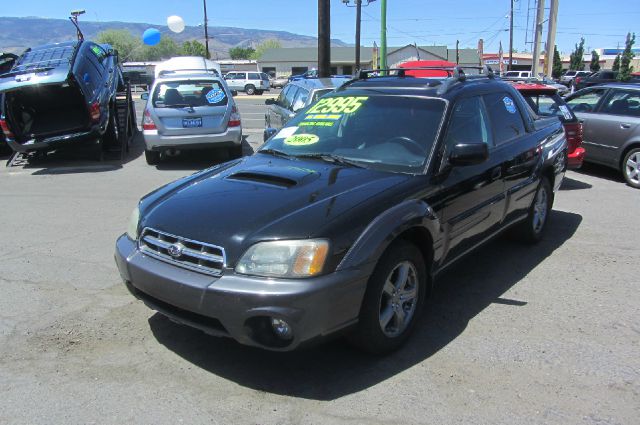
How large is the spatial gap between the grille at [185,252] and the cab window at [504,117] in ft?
9.13

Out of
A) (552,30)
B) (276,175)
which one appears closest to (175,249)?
(276,175)

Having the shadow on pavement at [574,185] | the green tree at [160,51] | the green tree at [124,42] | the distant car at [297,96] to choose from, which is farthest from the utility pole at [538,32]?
the green tree at [160,51]

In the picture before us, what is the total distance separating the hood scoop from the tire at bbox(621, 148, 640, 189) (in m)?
6.93

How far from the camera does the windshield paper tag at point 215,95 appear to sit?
10.3 m

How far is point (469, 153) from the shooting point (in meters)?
3.67

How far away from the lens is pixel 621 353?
3461mm

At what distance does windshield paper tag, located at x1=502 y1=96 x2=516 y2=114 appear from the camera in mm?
4988

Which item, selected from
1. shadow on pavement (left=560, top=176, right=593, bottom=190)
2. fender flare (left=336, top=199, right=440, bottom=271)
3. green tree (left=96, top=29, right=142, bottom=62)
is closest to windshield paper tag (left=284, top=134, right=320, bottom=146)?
fender flare (left=336, top=199, right=440, bottom=271)

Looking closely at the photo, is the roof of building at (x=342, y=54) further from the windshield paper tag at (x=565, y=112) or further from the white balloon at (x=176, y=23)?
the windshield paper tag at (x=565, y=112)

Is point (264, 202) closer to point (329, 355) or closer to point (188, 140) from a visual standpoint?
point (329, 355)

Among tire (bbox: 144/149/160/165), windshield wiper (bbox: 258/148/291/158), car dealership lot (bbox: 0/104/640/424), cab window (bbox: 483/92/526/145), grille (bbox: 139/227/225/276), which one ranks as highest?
cab window (bbox: 483/92/526/145)

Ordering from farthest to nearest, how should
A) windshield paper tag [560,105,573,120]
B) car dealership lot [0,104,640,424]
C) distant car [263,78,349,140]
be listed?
distant car [263,78,349,140] < windshield paper tag [560,105,573,120] < car dealership lot [0,104,640,424]

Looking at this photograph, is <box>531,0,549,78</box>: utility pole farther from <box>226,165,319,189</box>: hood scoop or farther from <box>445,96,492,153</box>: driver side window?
<box>226,165,319,189</box>: hood scoop

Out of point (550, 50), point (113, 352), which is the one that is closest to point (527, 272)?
point (113, 352)
